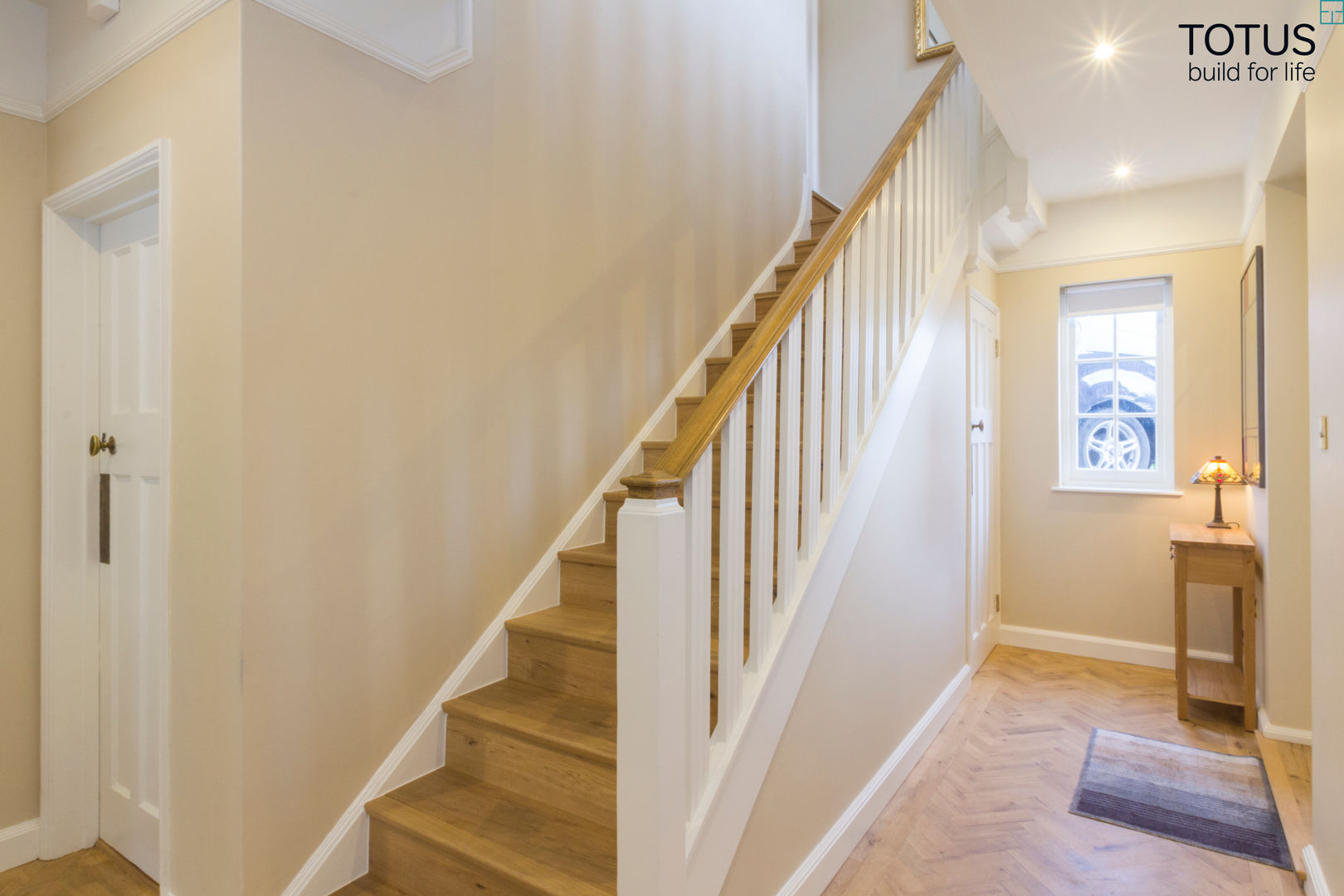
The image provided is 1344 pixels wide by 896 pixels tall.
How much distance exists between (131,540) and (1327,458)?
333 centimetres

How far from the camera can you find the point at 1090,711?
3299 millimetres

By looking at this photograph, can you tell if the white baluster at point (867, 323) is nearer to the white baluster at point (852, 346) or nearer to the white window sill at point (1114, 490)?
the white baluster at point (852, 346)

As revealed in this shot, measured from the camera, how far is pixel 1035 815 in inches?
95.9

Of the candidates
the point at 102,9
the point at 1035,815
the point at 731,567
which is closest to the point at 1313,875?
the point at 1035,815

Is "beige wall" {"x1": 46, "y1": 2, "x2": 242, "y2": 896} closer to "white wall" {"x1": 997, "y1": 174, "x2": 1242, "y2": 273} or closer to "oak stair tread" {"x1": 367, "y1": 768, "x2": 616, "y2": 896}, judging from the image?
"oak stair tread" {"x1": 367, "y1": 768, "x2": 616, "y2": 896}

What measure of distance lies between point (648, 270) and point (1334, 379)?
7.06 ft

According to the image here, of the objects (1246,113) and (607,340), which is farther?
(1246,113)

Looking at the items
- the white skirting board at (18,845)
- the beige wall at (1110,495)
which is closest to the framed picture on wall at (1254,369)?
the beige wall at (1110,495)

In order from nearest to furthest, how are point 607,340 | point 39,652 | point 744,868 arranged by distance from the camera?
point 744,868 < point 39,652 < point 607,340

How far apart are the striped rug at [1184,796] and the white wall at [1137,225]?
2605 millimetres

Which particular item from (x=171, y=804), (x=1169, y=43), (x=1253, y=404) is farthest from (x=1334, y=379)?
(x=171, y=804)

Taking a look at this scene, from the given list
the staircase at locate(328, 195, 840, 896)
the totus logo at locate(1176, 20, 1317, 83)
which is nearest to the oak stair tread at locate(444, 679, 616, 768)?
the staircase at locate(328, 195, 840, 896)

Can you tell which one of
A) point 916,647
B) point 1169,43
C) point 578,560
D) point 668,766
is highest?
point 1169,43

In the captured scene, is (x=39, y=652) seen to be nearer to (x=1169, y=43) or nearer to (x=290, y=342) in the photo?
(x=290, y=342)
